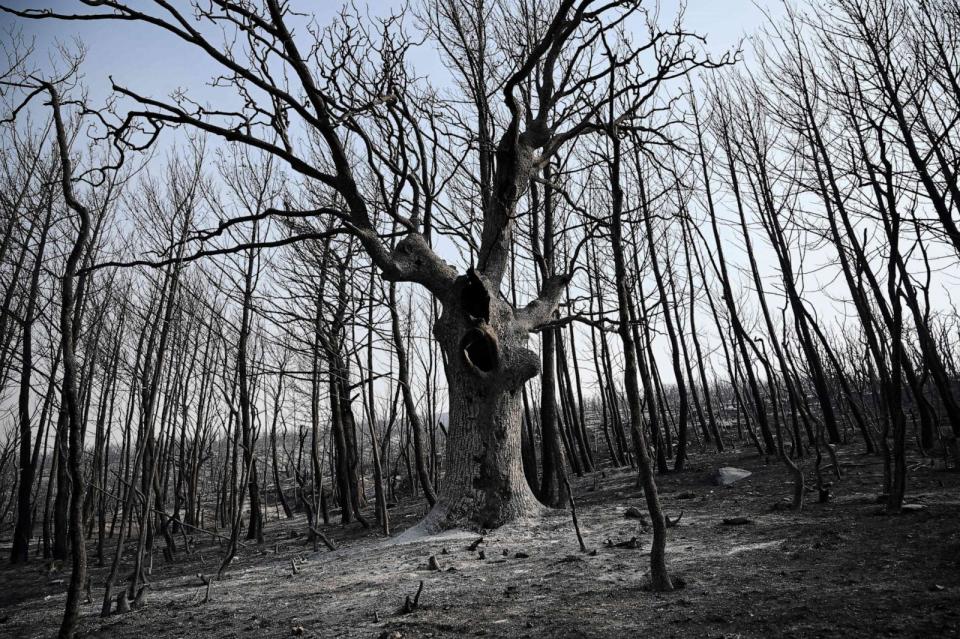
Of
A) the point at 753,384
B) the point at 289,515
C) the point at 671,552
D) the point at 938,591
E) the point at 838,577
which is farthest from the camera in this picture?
the point at 289,515

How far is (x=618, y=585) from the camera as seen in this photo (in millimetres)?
2996

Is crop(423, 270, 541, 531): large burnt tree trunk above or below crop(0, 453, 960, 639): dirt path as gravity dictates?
above

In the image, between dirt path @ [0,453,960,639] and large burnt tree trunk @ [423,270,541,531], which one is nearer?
dirt path @ [0,453,960,639]

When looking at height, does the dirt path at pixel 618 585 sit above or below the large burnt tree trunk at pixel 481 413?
below

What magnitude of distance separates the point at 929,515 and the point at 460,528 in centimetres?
391

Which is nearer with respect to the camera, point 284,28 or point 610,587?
point 610,587

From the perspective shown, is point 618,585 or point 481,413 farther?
point 481,413

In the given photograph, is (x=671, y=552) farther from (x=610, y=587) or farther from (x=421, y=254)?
(x=421, y=254)

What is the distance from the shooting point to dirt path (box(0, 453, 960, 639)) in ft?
7.58

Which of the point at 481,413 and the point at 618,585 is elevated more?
the point at 481,413

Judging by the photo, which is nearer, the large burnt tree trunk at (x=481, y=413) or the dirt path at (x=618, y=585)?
the dirt path at (x=618, y=585)

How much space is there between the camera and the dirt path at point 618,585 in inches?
91.0

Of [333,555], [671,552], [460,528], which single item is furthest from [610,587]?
[333,555]

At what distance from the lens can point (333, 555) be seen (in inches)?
206
